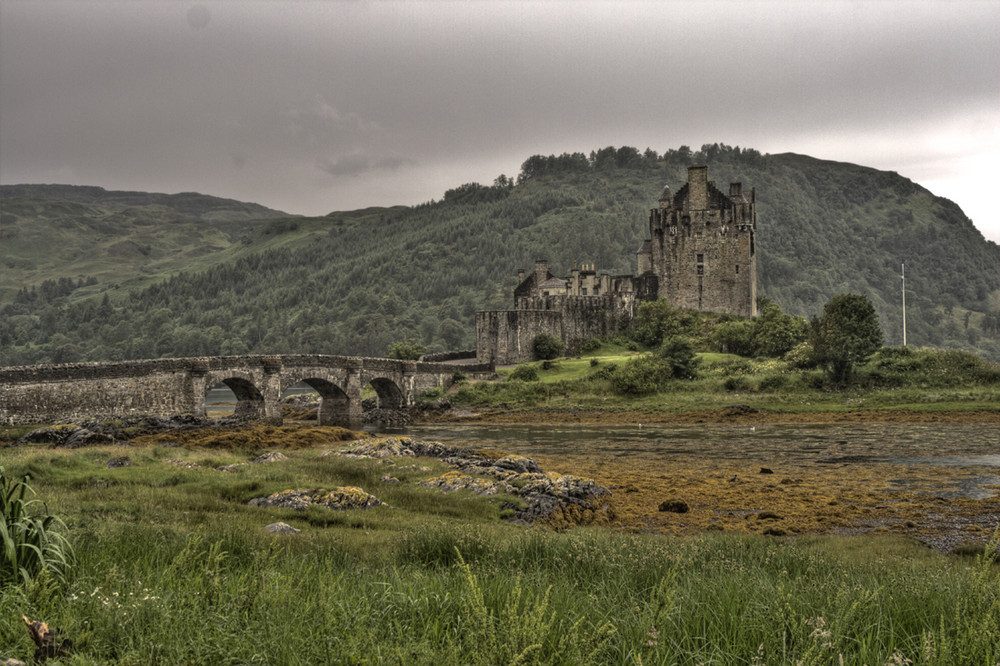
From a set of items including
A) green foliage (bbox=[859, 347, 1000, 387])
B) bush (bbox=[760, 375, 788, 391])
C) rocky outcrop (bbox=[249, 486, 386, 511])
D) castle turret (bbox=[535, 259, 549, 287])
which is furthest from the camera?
castle turret (bbox=[535, 259, 549, 287])

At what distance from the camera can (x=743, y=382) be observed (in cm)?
5788

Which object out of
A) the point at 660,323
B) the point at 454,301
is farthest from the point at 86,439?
the point at 454,301

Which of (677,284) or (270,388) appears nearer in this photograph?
(270,388)

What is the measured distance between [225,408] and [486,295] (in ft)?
323

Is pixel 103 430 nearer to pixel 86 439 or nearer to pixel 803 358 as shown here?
pixel 86 439

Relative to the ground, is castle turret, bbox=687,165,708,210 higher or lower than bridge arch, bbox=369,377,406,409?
higher

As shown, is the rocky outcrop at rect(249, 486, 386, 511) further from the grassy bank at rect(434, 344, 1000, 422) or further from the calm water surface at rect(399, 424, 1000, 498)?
the grassy bank at rect(434, 344, 1000, 422)

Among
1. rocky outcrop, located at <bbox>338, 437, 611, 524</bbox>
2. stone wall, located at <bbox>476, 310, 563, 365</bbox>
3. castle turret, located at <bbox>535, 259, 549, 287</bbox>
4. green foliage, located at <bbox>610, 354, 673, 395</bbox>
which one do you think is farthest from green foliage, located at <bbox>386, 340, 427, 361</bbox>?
rocky outcrop, located at <bbox>338, 437, 611, 524</bbox>

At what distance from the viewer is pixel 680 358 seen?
202 feet

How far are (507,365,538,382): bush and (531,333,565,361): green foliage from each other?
25.4ft

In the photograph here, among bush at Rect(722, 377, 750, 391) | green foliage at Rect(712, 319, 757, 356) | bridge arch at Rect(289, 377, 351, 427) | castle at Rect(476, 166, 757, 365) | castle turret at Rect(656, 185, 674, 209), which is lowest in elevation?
bridge arch at Rect(289, 377, 351, 427)

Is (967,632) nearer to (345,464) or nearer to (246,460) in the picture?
(345,464)

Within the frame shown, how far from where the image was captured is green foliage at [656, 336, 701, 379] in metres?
61.1

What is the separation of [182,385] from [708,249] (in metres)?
55.4
